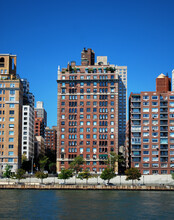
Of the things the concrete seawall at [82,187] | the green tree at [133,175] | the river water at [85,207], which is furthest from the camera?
the green tree at [133,175]

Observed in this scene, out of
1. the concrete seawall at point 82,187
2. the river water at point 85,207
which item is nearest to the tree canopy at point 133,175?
the concrete seawall at point 82,187

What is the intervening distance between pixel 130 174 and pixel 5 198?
70.0 m

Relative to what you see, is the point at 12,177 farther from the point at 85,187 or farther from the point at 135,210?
the point at 135,210

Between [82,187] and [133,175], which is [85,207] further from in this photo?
[133,175]

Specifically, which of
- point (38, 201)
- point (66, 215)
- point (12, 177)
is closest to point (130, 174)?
point (12, 177)

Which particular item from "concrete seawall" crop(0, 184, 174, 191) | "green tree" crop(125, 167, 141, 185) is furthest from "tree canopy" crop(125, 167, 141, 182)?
"concrete seawall" crop(0, 184, 174, 191)

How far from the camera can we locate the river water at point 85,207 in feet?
345

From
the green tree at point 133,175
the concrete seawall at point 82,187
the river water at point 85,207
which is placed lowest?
the river water at point 85,207

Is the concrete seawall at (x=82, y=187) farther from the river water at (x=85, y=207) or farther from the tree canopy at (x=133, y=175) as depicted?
the river water at (x=85, y=207)

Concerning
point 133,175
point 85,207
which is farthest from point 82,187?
point 85,207

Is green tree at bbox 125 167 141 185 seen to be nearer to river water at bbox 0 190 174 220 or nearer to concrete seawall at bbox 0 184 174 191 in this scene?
concrete seawall at bbox 0 184 174 191

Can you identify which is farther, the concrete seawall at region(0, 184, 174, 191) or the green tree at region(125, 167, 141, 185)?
the green tree at region(125, 167, 141, 185)

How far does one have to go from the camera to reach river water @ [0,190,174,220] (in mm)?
105125

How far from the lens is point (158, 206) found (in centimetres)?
12144
